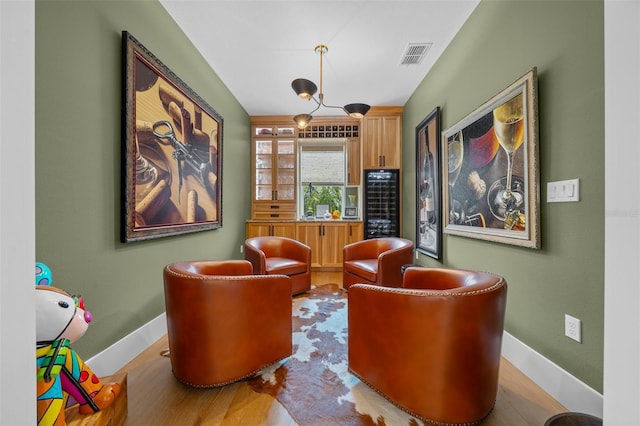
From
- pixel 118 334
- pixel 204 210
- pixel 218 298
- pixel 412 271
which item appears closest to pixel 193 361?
pixel 218 298

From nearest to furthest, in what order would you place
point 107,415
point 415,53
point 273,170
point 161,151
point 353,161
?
point 107,415 → point 161,151 → point 415,53 → point 353,161 → point 273,170

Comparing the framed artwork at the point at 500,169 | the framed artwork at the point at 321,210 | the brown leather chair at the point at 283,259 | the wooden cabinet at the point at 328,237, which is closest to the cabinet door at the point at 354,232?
the wooden cabinet at the point at 328,237

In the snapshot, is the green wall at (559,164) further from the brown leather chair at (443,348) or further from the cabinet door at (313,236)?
the cabinet door at (313,236)

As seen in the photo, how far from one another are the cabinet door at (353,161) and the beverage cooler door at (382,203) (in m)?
0.25

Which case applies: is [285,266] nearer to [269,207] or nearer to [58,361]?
[269,207]

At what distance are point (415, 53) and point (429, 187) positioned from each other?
154 cm

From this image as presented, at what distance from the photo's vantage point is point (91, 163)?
1.63 m

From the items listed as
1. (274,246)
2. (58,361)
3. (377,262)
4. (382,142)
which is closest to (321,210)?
(274,246)

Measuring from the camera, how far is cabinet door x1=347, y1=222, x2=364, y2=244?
4.53 m

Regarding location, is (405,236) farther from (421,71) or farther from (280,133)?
(280,133)

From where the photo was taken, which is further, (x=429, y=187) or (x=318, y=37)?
(x=429, y=187)

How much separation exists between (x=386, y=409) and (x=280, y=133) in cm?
443

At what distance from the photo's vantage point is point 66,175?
146 cm

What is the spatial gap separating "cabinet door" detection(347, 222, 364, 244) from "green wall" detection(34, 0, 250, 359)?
112 inches
